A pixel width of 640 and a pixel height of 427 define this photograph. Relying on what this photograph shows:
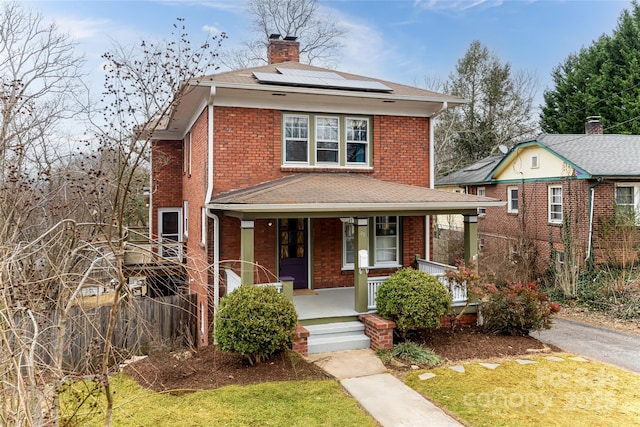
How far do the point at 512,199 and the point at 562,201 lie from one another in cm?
354

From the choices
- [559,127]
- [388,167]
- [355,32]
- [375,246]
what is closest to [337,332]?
[375,246]

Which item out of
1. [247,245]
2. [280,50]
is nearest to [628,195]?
[280,50]

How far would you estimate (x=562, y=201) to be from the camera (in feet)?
53.7

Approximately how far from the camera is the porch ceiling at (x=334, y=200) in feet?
28.2

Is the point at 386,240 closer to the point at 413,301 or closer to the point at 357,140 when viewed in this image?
the point at 357,140

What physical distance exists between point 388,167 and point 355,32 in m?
18.8

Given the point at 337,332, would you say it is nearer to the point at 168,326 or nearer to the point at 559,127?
the point at 168,326

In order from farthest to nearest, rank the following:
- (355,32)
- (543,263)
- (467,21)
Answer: (355,32) < (467,21) < (543,263)

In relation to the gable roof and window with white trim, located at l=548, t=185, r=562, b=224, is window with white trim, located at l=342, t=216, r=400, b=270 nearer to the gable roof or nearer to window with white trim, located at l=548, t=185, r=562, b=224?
the gable roof

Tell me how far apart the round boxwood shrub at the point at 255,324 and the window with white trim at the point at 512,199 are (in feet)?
48.9

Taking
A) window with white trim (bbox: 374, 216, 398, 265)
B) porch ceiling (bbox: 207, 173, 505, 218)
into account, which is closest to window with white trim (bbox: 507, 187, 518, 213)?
window with white trim (bbox: 374, 216, 398, 265)

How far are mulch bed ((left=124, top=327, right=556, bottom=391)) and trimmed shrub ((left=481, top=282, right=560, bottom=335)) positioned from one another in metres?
0.27

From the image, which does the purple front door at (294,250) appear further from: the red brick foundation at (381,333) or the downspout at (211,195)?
the red brick foundation at (381,333)

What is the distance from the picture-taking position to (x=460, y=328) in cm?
1009
